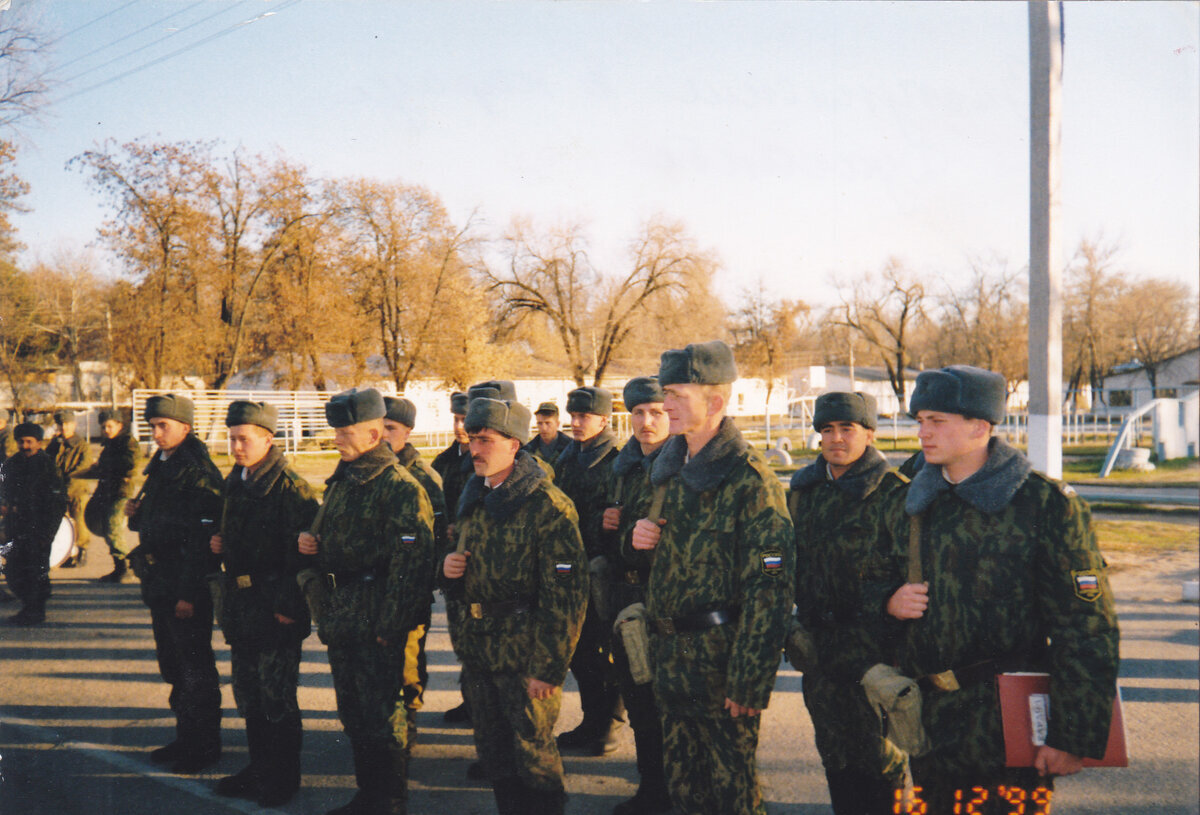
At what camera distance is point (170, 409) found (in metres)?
4.98

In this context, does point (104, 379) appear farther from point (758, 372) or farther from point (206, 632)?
point (758, 372)

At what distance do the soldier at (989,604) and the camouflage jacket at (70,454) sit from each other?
1009 cm

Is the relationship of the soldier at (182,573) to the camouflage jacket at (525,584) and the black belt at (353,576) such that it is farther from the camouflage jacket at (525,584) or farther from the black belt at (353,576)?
the camouflage jacket at (525,584)

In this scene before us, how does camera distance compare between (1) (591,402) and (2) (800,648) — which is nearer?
(2) (800,648)

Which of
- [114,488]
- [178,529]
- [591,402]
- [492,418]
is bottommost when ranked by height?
[114,488]

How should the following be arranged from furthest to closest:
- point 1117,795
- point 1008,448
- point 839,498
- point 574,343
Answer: point 574,343, point 1117,795, point 839,498, point 1008,448

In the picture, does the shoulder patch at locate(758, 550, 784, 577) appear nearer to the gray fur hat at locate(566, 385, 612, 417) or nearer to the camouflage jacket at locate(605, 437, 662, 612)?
the camouflage jacket at locate(605, 437, 662, 612)

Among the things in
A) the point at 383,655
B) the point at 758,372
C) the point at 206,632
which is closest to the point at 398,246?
the point at 758,372

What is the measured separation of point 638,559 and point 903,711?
187 cm

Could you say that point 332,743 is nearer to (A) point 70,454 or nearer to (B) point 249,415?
(B) point 249,415

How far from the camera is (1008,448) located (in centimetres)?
259

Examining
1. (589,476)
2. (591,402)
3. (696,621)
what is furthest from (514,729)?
(591,402)

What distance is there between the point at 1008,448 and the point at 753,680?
1.10 metres

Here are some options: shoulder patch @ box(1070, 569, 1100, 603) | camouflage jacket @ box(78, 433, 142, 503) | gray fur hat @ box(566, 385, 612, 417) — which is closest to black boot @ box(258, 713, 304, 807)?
gray fur hat @ box(566, 385, 612, 417)
